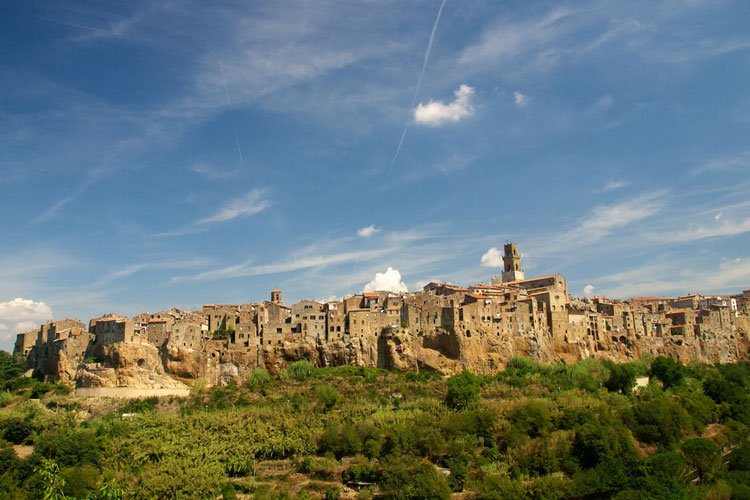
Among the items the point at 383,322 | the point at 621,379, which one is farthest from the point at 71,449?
the point at 621,379

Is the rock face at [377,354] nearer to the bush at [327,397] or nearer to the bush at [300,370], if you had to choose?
the bush at [300,370]

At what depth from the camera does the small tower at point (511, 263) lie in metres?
97.6

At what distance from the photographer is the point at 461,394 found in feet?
176

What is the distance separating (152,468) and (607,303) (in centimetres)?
5919

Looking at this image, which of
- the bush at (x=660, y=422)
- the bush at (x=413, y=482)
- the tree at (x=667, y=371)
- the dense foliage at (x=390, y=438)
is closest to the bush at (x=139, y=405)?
the dense foliage at (x=390, y=438)

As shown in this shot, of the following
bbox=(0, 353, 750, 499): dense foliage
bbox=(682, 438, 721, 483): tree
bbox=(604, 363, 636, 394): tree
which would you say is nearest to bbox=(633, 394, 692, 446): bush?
bbox=(0, 353, 750, 499): dense foliage

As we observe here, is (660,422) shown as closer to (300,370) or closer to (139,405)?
(300,370)

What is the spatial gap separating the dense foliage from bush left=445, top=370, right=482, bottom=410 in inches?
5.7

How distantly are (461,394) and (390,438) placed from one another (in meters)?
9.03

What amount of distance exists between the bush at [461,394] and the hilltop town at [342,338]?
5.14 metres

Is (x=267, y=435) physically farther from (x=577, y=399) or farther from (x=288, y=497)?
(x=577, y=399)

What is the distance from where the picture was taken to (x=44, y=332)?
68.9 meters

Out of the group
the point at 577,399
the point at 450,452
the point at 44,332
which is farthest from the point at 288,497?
the point at 44,332

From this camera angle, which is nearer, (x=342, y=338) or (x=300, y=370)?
(x=300, y=370)
